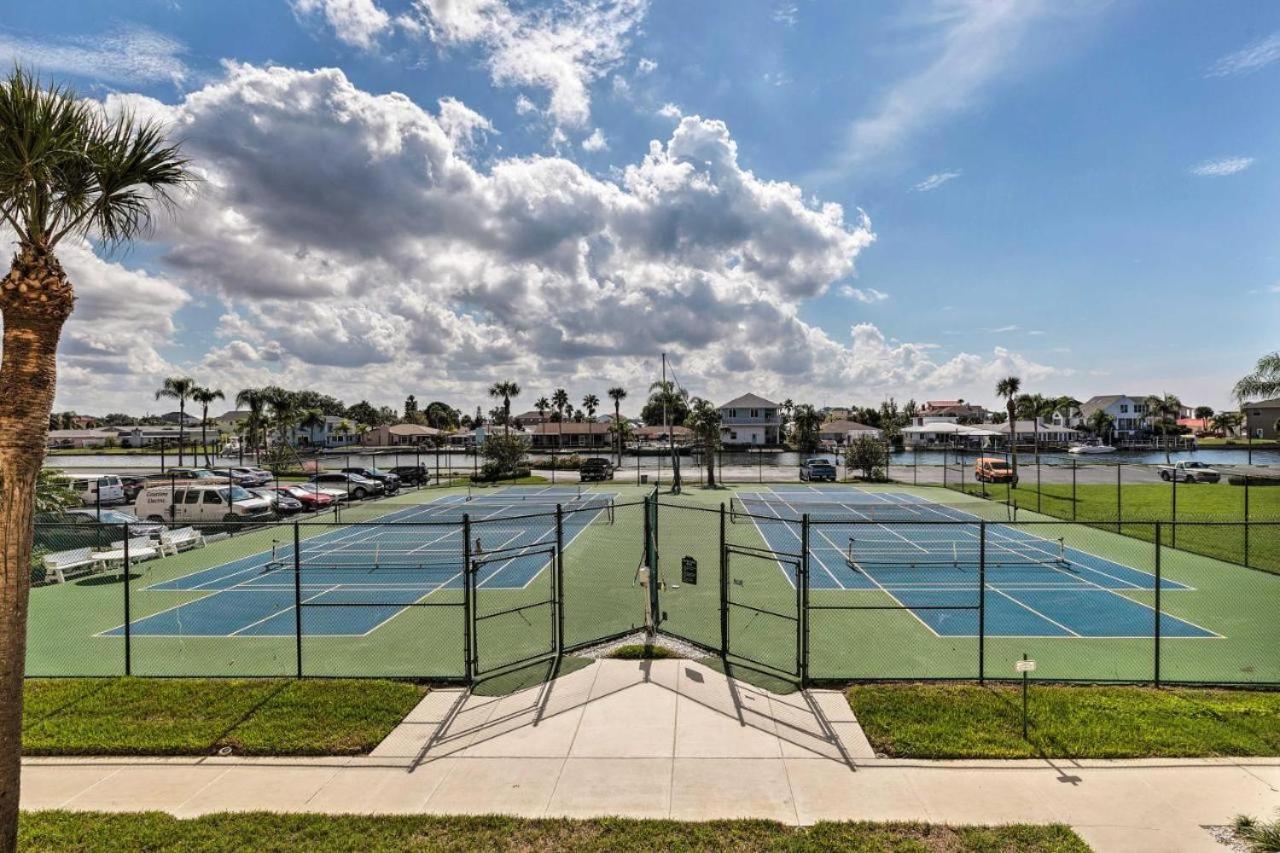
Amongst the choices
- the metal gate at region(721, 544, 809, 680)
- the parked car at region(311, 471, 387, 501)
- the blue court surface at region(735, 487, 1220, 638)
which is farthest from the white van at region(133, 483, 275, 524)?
the blue court surface at region(735, 487, 1220, 638)

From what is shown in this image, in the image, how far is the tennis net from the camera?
19.7 meters

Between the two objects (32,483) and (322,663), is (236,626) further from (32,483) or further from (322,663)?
(32,483)

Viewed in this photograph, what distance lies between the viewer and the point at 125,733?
7.89 m

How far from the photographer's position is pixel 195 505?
81.8ft

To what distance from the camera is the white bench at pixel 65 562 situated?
16.7 meters

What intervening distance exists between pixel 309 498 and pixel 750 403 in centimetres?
6684

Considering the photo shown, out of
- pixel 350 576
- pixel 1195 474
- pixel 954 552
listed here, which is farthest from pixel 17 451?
pixel 1195 474

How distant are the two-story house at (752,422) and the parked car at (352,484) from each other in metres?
58.0

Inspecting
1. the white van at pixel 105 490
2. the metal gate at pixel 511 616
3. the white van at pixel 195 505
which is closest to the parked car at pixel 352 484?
the white van at pixel 195 505

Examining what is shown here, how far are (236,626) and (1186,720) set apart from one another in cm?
1696

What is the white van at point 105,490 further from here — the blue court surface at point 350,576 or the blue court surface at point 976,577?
the blue court surface at point 976,577

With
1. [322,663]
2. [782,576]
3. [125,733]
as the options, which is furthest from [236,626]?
[782,576]

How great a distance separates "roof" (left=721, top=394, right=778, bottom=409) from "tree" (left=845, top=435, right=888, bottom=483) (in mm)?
43134

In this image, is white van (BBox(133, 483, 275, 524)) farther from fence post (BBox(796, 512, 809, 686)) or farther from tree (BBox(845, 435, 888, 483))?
tree (BBox(845, 435, 888, 483))
